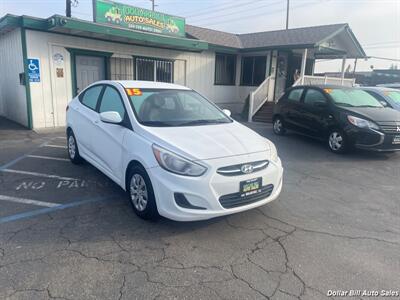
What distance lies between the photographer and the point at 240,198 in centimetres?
337

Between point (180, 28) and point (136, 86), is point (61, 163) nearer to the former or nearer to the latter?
point (136, 86)

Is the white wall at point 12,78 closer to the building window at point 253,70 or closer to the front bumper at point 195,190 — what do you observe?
the front bumper at point 195,190

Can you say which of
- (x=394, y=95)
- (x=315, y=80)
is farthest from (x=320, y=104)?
(x=315, y=80)

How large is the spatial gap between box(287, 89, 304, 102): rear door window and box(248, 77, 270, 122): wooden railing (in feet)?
13.2

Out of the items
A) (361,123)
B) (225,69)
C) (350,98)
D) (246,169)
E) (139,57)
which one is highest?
(139,57)

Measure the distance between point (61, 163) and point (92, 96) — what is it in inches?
67.7

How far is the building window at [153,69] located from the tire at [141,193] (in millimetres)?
9212

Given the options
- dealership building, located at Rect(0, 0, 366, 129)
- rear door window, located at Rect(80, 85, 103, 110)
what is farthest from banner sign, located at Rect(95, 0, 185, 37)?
rear door window, located at Rect(80, 85, 103, 110)

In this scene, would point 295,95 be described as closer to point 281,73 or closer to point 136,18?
point 136,18

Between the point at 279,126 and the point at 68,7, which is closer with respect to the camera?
the point at 279,126

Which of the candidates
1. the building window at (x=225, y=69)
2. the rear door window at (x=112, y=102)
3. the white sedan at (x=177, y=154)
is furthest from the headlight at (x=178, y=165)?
the building window at (x=225, y=69)

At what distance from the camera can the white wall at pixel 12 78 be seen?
9.76 m

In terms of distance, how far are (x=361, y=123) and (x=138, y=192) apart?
5539 mm

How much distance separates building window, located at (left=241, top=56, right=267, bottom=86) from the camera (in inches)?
612
